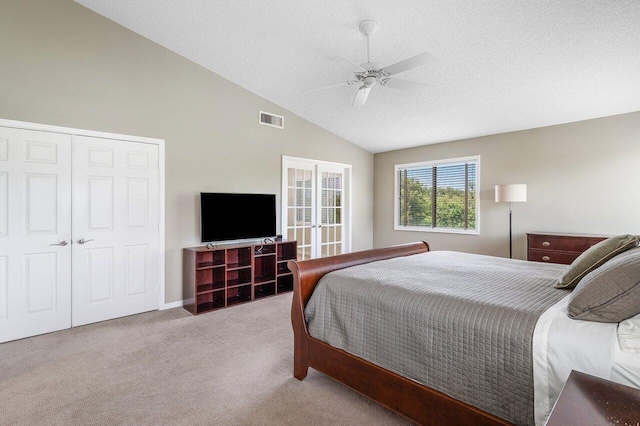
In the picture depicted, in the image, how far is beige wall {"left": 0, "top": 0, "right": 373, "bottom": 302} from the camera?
334cm

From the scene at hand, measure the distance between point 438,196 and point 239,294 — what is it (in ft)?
13.2

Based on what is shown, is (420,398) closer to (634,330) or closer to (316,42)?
(634,330)

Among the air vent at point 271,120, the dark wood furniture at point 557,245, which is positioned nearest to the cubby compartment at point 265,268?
the air vent at point 271,120

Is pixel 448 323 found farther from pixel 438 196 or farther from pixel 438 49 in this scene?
pixel 438 196

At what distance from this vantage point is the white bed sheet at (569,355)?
1.29 m

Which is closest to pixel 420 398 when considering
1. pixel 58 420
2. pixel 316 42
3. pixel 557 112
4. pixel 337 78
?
pixel 58 420

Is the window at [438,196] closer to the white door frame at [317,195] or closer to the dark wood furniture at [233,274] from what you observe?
the white door frame at [317,195]

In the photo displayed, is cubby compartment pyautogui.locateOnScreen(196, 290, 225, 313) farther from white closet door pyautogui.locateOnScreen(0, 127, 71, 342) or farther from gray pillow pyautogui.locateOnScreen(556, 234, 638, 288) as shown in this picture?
gray pillow pyautogui.locateOnScreen(556, 234, 638, 288)

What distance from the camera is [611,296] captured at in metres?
1.43

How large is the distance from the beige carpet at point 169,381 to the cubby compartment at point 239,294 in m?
0.85

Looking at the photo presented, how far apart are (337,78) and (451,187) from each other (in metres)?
3.05

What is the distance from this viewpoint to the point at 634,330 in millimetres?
1333

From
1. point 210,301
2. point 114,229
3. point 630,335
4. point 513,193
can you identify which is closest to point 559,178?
point 513,193

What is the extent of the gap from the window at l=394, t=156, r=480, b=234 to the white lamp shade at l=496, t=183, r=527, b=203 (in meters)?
0.75
